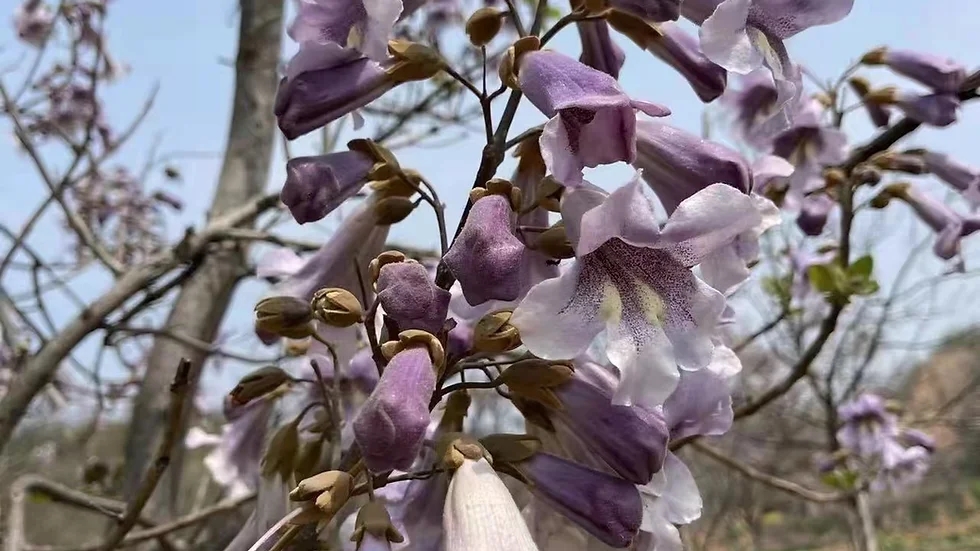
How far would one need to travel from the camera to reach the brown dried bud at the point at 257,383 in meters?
1.29

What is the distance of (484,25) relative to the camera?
49.5 inches

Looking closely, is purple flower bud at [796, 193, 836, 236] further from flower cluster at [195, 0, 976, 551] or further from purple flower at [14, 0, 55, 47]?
purple flower at [14, 0, 55, 47]

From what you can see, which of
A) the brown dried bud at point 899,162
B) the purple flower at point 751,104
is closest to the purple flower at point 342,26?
the purple flower at point 751,104

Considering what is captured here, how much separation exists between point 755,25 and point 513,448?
2.03 feet

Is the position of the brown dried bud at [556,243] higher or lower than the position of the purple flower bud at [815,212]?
higher

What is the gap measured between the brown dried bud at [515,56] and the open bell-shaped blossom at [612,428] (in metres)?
0.38

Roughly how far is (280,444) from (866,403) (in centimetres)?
403

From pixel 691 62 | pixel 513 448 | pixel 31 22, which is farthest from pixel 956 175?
pixel 31 22

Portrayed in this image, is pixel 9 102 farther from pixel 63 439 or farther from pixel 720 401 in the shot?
pixel 63 439

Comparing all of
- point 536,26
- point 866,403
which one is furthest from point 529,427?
point 866,403

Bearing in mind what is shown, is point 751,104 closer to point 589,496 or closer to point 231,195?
point 589,496

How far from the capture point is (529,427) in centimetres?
115

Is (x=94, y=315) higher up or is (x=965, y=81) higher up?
(x=94, y=315)

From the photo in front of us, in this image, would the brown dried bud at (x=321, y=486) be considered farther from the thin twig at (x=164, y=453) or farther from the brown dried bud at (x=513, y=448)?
the thin twig at (x=164, y=453)
